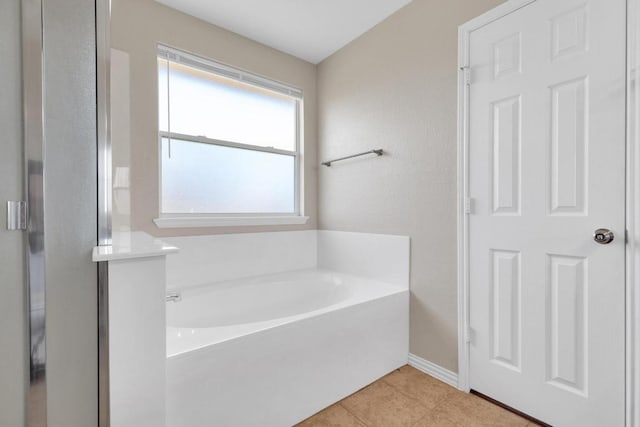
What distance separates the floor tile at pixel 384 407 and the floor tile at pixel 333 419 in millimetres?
35

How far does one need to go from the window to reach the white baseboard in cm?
144

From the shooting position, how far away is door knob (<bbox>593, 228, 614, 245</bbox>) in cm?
119

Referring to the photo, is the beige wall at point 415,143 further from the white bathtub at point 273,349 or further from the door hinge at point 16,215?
the door hinge at point 16,215

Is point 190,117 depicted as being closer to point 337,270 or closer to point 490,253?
point 337,270

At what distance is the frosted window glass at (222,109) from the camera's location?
210 cm

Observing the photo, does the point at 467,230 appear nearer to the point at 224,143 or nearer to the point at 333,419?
the point at 333,419

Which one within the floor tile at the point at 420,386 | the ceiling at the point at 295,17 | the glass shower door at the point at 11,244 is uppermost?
the ceiling at the point at 295,17

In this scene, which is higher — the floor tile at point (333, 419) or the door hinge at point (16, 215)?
the door hinge at point (16, 215)

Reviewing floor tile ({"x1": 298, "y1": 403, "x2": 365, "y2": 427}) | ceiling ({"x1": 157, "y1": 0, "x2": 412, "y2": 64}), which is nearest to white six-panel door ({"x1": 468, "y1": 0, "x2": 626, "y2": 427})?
floor tile ({"x1": 298, "y1": 403, "x2": 365, "y2": 427})

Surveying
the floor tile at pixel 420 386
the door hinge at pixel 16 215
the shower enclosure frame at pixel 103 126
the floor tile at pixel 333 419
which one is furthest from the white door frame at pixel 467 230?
the door hinge at pixel 16 215

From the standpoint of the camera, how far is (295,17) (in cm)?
211

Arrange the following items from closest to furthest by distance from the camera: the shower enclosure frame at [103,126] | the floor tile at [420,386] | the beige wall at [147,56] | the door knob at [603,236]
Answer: the shower enclosure frame at [103,126] < the door knob at [603,236] < the floor tile at [420,386] < the beige wall at [147,56]

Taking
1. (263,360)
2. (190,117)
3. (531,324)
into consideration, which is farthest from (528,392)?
(190,117)

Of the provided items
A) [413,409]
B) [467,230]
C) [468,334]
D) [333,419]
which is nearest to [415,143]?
[467,230]
